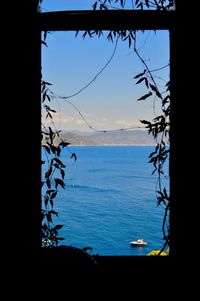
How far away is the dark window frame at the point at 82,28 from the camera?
1159 mm

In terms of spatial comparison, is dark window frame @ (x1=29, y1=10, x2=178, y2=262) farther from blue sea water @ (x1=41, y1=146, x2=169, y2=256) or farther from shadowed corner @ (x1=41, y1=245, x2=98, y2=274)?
blue sea water @ (x1=41, y1=146, x2=169, y2=256)

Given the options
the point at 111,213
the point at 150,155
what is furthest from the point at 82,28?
the point at 111,213

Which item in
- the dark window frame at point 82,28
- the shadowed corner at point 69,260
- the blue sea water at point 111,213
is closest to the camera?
the shadowed corner at point 69,260

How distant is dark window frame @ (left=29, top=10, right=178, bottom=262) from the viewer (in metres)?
1.16

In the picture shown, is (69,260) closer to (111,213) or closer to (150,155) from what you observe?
(150,155)

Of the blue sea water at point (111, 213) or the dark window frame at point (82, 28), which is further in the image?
the blue sea water at point (111, 213)

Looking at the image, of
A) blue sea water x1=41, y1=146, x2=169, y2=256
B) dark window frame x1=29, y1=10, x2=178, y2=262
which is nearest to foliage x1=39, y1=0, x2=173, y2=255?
dark window frame x1=29, y1=10, x2=178, y2=262

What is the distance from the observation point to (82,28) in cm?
121

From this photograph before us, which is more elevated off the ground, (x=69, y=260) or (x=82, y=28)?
(x=82, y=28)

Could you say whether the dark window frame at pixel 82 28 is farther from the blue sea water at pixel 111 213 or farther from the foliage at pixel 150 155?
the blue sea water at pixel 111 213

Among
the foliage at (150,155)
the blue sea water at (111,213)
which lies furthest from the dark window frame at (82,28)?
the blue sea water at (111,213)

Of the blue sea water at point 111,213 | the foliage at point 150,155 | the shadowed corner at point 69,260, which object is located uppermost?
the foliage at point 150,155
